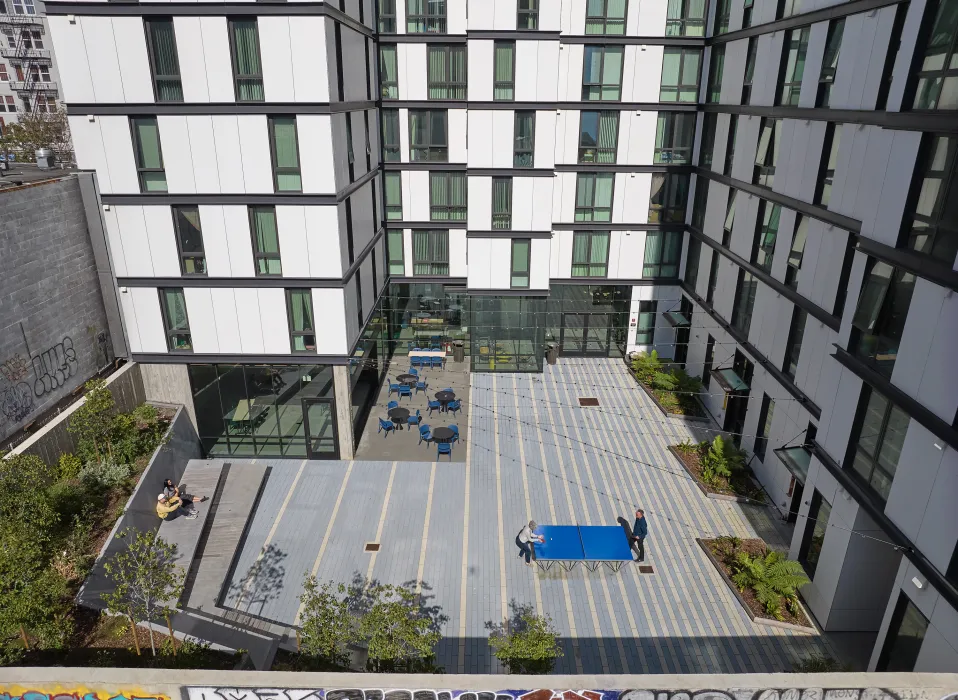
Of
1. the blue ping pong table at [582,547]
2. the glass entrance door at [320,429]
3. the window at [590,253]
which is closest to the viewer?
the blue ping pong table at [582,547]

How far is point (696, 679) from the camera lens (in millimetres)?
8086

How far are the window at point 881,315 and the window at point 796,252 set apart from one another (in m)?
5.44

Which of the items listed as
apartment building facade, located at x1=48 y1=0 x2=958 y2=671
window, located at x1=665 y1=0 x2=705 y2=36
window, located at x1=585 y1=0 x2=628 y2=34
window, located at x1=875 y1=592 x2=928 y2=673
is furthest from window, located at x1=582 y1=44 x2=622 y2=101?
window, located at x1=875 y1=592 x2=928 y2=673

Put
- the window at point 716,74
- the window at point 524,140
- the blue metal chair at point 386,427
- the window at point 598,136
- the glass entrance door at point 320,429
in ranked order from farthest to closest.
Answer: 1. the window at point 598,136
2. the window at point 524,140
3. the window at point 716,74
4. the blue metal chair at point 386,427
5. the glass entrance door at point 320,429

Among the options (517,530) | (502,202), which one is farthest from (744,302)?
(517,530)

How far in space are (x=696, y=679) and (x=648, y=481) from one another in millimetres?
12893

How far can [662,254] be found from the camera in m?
28.8

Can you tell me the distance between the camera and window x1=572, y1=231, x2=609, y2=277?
28.7m

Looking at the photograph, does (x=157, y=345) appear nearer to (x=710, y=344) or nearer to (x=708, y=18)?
(x=710, y=344)

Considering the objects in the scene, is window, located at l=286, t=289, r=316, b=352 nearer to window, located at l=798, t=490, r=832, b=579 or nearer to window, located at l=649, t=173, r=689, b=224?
window, located at l=798, t=490, r=832, b=579

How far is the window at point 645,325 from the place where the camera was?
2970 centimetres

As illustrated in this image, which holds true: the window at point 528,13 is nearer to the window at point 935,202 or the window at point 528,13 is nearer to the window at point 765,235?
the window at point 765,235

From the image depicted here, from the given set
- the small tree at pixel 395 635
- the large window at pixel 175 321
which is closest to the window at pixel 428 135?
the large window at pixel 175 321

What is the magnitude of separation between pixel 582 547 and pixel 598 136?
18.6 m
